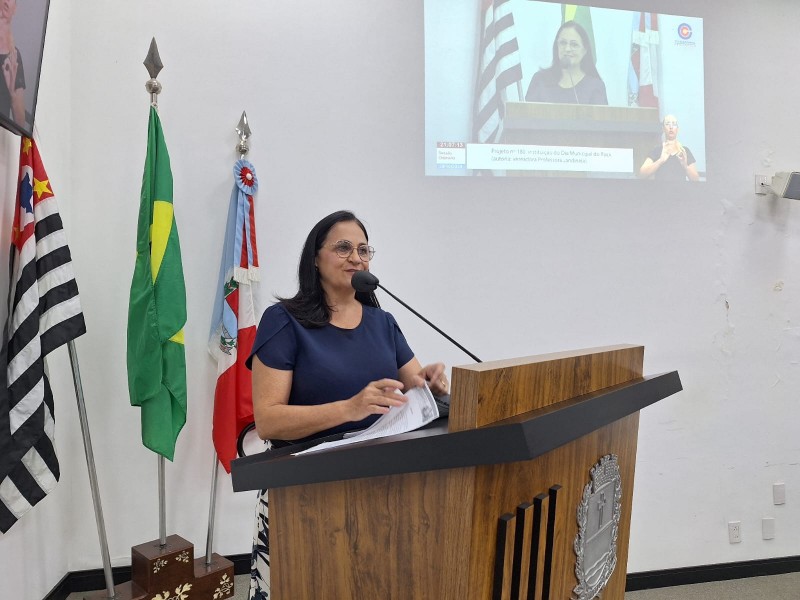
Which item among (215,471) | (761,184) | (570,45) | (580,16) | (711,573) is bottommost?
(711,573)

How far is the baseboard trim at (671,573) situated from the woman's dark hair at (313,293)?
1.66 m

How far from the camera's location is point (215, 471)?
102 inches

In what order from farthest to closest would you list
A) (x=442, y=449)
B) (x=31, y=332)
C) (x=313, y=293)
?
(x=31, y=332)
(x=313, y=293)
(x=442, y=449)

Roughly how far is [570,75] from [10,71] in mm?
2291

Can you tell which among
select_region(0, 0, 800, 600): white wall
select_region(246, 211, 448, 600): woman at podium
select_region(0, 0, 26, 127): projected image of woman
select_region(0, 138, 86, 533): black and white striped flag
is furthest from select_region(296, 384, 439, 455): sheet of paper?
select_region(0, 0, 800, 600): white wall

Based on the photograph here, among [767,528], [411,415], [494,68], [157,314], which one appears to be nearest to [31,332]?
[157,314]

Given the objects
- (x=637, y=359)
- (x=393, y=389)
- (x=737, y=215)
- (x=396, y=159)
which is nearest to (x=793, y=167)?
(x=737, y=215)

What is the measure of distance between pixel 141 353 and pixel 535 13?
90.0 inches

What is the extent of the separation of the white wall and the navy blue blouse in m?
1.29

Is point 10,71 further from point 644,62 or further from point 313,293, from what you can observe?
point 644,62

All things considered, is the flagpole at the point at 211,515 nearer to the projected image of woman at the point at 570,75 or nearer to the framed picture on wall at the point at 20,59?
the framed picture on wall at the point at 20,59

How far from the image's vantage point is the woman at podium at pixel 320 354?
143 cm

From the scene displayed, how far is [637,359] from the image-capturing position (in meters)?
1.43

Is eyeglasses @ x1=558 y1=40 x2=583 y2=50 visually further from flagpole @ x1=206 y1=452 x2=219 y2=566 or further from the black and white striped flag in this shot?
flagpole @ x1=206 y1=452 x2=219 y2=566
